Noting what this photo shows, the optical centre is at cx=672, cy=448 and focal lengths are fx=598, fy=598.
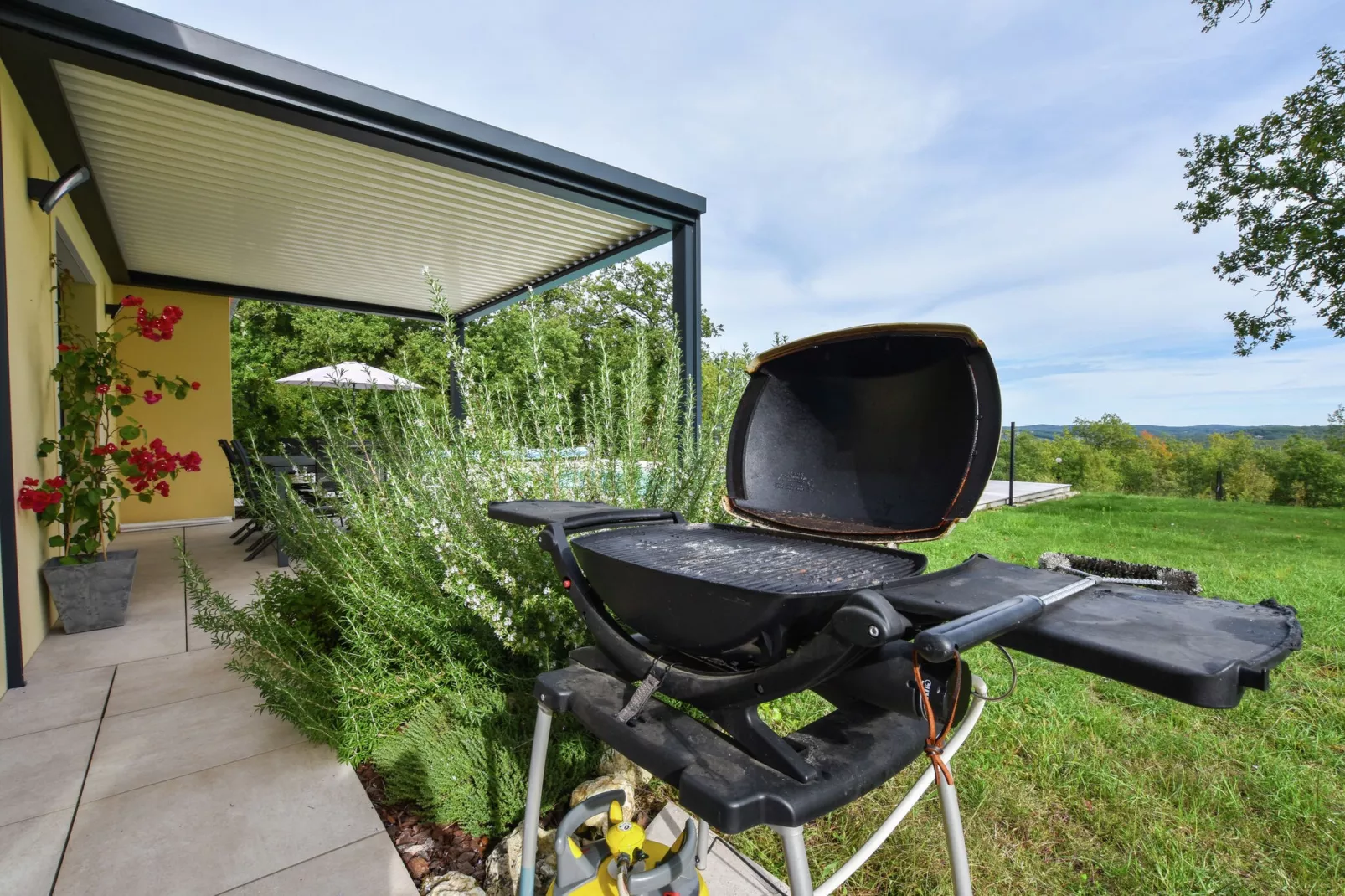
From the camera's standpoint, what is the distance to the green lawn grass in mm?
1488

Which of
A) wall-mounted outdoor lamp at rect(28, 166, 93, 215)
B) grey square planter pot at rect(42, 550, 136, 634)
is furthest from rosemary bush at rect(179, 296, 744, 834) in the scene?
wall-mounted outdoor lamp at rect(28, 166, 93, 215)

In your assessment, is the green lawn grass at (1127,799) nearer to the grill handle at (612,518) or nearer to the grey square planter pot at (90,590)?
the grill handle at (612,518)

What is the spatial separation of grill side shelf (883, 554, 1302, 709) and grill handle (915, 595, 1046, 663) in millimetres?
39

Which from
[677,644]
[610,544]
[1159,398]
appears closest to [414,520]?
[610,544]

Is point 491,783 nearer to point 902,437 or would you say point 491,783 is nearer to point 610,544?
point 610,544

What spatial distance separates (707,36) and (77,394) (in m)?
5.33

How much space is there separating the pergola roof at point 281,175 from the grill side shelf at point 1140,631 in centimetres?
375

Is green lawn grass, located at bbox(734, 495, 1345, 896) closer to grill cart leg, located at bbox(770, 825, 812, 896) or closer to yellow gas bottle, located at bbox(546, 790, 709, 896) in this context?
yellow gas bottle, located at bbox(546, 790, 709, 896)

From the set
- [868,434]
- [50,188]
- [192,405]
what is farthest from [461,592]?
[192,405]

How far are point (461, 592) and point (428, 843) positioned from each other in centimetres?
72

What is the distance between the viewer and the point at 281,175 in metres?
4.12

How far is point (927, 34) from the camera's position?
16.7 ft

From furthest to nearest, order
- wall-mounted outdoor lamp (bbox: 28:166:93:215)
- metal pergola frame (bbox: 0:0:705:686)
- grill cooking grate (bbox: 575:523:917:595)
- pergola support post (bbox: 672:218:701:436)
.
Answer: pergola support post (bbox: 672:218:701:436) → wall-mounted outdoor lamp (bbox: 28:166:93:215) → metal pergola frame (bbox: 0:0:705:686) → grill cooking grate (bbox: 575:523:917:595)

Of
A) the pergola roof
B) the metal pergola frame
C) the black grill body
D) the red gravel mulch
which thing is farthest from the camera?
the pergola roof
